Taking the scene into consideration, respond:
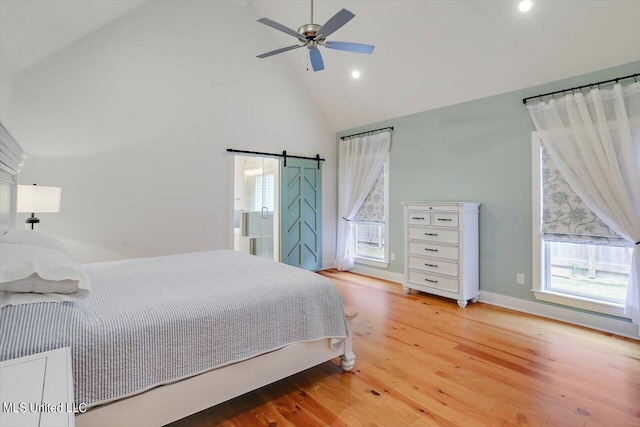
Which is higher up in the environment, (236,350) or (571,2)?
(571,2)

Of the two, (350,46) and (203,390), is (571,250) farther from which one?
(203,390)

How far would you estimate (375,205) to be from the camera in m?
5.09

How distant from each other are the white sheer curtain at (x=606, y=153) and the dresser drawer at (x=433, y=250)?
1308 mm

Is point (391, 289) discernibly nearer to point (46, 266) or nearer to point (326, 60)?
point (326, 60)

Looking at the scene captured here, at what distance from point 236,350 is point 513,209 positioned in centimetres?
331

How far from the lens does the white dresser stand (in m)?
3.62

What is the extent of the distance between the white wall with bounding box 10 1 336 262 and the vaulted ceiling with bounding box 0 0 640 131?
0.91 ft

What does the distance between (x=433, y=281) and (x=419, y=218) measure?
0.80m

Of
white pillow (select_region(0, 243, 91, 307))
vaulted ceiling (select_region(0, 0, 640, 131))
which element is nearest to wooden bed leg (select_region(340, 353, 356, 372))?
white pillow (select_region(0, 243, 91, 307))

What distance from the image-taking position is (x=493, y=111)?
3676 mm

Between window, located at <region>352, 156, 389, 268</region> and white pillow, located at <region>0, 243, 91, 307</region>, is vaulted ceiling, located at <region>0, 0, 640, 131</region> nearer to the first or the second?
window, located at <region>352, 156, 389, 268</region>

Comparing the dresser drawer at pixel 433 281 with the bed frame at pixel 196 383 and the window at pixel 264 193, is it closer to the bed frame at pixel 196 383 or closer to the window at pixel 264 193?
the bed frame at pixel 196 383

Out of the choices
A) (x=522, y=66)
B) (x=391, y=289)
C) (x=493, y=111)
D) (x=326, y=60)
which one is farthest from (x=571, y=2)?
(x=391, y=289)

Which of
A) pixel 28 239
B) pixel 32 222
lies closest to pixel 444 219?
pixel 28 239
